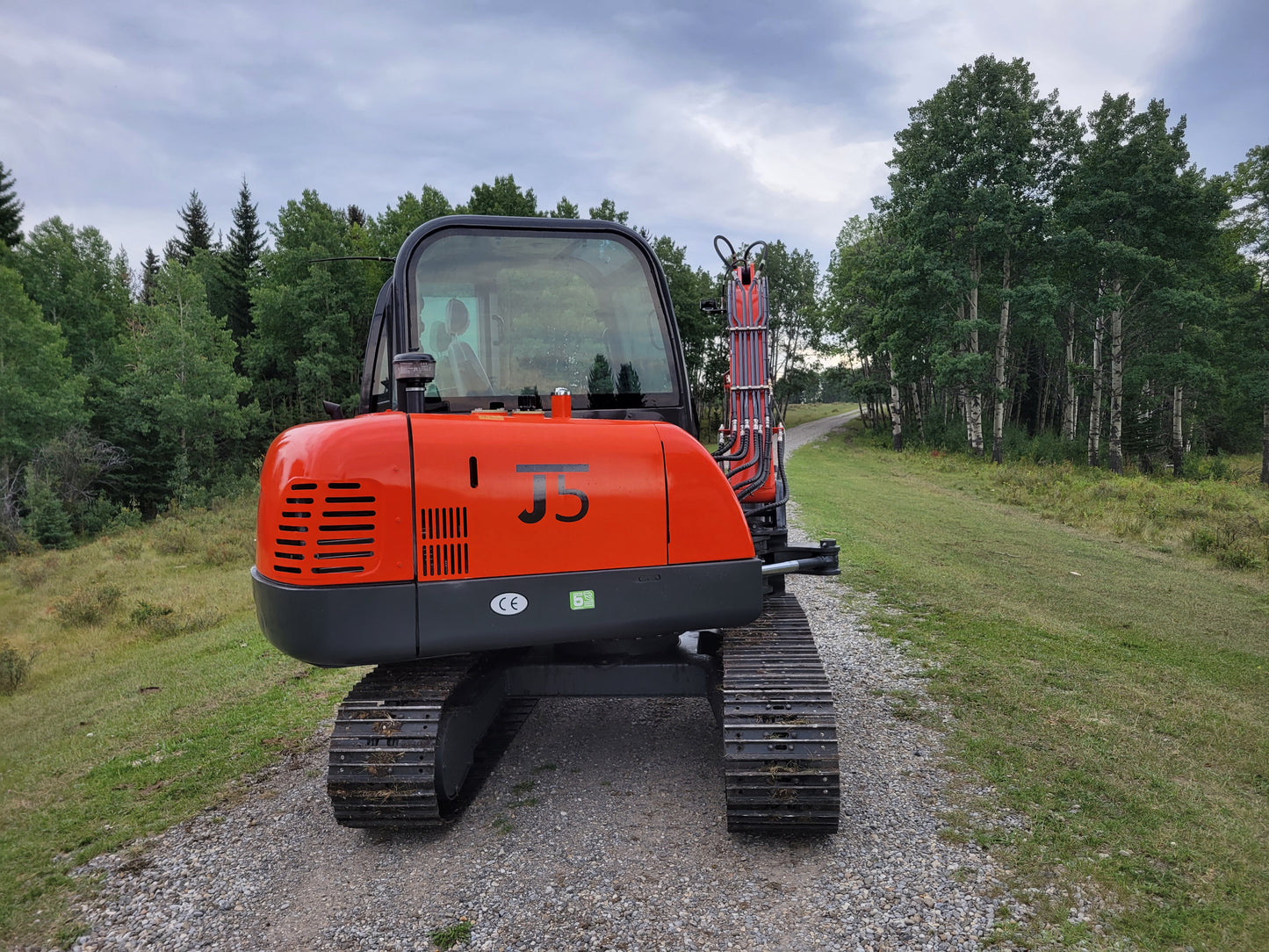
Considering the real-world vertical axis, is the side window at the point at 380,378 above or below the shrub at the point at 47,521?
above

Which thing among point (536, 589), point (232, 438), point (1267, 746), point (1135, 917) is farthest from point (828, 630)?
point (232, 438)

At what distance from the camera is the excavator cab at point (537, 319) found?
147 inches

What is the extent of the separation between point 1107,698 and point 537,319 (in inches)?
192

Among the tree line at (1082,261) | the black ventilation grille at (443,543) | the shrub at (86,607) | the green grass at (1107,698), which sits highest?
the tree line at (1082,261)

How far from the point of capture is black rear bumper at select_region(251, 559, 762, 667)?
112 inches

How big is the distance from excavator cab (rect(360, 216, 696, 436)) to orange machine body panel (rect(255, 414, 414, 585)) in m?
0.77

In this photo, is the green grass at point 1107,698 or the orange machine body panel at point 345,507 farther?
the green grass at point 1107,698

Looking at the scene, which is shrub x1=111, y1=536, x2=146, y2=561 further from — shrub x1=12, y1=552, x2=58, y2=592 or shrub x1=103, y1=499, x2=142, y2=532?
shrub x1=103, y1=499, x2=142, y2=532

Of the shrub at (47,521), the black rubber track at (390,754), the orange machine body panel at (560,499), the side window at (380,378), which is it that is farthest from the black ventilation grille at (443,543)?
the shrub at (47,521)

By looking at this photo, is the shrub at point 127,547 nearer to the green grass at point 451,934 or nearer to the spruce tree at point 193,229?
the green grass at point 451,934

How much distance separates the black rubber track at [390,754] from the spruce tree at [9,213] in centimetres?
4738

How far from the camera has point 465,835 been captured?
3.57 m

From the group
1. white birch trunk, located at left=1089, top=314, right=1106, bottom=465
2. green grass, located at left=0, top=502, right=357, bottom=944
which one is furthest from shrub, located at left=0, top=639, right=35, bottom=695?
white birch trunk, located at left=1089, top=314, right=1106, bottom=465

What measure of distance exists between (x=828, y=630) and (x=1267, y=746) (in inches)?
130
